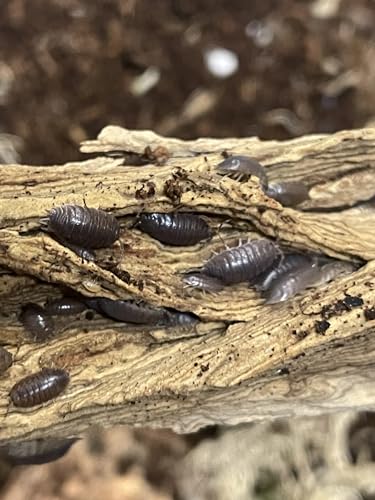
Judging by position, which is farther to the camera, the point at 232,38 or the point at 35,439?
the point at 232,38

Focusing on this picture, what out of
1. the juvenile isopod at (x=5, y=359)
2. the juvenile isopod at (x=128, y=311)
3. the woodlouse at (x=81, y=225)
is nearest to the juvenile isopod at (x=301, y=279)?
the juvenile isopod at (x=128, y=311)

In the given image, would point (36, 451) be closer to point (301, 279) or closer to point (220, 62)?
point (301, 279)

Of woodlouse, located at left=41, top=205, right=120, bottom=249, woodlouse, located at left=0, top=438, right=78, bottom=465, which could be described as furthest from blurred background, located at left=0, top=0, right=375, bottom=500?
woodlouse, located at left=0, top=438, right=78, bottom=465

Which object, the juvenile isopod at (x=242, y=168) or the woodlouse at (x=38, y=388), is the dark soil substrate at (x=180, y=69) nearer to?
the juvenile isopod at (x=242, y=168)

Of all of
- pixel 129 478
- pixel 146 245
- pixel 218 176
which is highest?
pixel 218 176

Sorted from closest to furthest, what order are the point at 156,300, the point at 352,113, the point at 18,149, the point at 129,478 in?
1. the point at 156,300
2. the point at 129,478
3. the point at 18,149
4. the point at 352,113

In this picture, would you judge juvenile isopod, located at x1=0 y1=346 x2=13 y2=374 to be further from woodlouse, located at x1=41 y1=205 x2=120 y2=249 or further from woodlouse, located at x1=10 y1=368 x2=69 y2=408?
woodlouse, located at x1=41 y1=205 x2=120 y2=249

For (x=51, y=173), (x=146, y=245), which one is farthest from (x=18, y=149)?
(x=146, y=245)

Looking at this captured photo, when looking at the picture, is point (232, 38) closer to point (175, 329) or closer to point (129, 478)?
point (175, 329)
